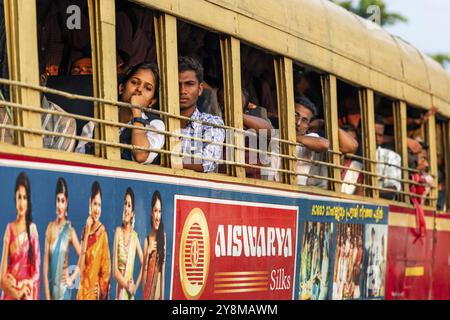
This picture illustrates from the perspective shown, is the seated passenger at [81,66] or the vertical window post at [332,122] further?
the vertical window post at [332,122]

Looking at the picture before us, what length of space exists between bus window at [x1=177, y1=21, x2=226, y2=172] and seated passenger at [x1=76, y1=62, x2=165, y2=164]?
0.29 m

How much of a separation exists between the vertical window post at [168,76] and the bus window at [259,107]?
3.52ft

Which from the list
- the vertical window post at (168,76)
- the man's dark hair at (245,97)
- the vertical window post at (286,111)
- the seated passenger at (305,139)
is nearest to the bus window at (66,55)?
the vertical window post at (168,76)

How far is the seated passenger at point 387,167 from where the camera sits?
11555 mm

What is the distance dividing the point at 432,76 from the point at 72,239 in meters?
7.69

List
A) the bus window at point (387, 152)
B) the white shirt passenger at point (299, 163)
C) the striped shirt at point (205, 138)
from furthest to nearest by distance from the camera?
Answer: the bus window at point (387, 152) < the white shirt passenger at point (299, 163) < the striped shirt at point (205, 138)

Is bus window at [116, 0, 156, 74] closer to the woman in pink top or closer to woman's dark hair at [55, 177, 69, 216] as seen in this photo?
woman's dark hair at [55, 177, 69, 216]

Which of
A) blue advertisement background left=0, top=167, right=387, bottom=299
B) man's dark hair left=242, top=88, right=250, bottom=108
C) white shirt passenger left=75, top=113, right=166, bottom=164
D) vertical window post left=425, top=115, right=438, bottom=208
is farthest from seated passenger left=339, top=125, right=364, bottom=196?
white shirt passenger left=75, top=113, right=166, bottom=164

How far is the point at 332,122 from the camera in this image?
10.3 m

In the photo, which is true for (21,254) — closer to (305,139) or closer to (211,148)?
(211,148)

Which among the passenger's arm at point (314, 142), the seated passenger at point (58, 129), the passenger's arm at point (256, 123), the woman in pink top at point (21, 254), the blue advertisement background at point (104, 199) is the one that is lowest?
the woman in pink top at point (21, 254)

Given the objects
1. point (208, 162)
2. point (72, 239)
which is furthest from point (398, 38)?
point (72, 239)

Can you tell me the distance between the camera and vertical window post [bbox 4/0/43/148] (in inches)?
242

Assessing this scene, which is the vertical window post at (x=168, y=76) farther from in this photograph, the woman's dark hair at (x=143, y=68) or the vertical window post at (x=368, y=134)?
the vertical window post at (x=368, y=134)
